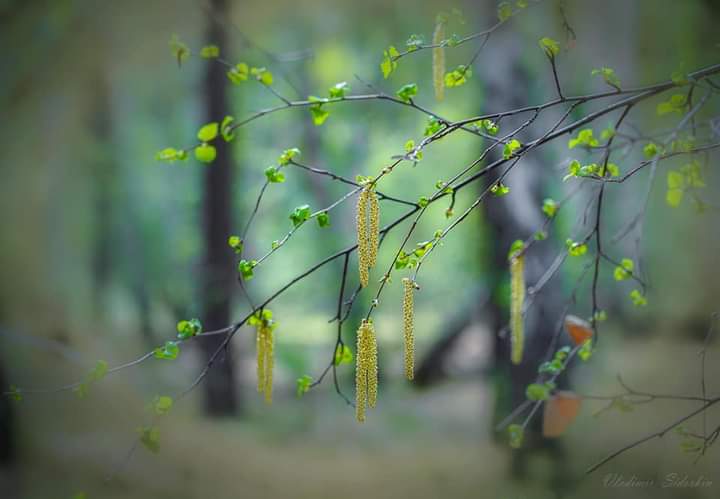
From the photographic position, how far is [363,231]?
0.93 metres

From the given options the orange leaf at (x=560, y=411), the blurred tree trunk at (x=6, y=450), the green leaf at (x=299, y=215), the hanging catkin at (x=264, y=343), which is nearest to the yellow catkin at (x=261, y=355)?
the hanging catkin at (x=264, y=343)

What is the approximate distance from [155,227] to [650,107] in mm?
2859

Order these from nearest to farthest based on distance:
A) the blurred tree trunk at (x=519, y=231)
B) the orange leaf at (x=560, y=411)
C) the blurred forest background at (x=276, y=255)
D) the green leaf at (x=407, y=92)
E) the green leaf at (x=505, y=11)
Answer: the green leaf at (x=407, y=92) < the green leaf at (x=505, y=11) < the orange leaf at (x=560, y=411) < the blurred tree trunk at (x=519, y=231) < the blurred forest background at (x=276, y=255)

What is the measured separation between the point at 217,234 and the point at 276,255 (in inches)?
40.1

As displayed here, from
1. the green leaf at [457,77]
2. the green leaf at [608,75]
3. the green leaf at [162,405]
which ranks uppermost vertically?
the green leaf at [457,77]

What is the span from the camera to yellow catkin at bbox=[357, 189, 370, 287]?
93cm

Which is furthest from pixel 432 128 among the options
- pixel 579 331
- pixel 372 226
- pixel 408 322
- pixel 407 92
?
pixel 579 331

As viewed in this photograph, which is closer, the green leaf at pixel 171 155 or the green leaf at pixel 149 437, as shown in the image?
the green leaf at pixel 149 437

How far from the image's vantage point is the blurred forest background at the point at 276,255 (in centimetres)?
297

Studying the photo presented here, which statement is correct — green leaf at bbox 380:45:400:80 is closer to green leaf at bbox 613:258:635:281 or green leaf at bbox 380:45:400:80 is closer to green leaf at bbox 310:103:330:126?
green leaf at bbox 310:103:330:126

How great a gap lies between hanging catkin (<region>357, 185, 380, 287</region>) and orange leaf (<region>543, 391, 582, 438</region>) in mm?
581

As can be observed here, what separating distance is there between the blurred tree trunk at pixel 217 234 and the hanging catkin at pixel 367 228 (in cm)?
244

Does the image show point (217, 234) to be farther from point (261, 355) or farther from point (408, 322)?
point (408, 322)

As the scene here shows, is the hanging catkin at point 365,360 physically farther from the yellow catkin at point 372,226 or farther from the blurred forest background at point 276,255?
the blurred forest background at point 276,255
